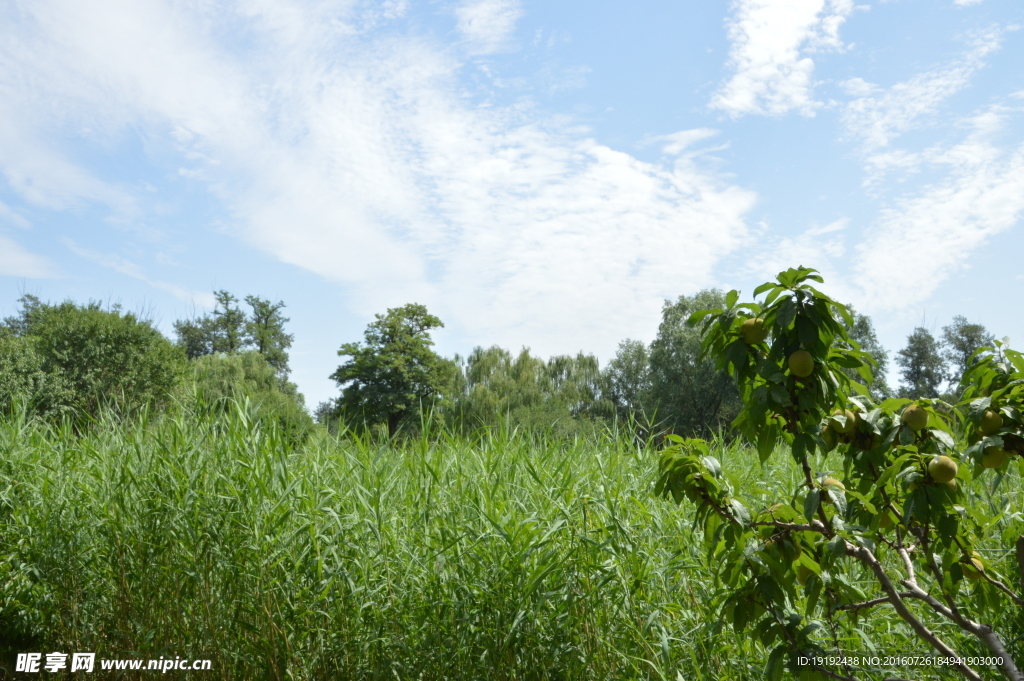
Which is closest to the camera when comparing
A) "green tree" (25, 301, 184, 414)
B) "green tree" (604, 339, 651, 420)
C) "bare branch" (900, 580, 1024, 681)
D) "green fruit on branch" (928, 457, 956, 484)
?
"green fruit on branch" (928, 457, 956, 484)

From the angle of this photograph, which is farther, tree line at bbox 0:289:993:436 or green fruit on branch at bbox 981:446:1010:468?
tree line at bbox 0:289:993:436

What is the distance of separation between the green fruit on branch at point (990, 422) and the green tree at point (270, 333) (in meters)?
42.0

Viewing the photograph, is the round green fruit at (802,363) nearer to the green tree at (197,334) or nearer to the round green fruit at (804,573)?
the round green fruit at (804,573)

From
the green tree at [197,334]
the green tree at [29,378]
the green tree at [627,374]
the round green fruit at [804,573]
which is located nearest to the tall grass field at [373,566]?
the round green fruit at [804,573]

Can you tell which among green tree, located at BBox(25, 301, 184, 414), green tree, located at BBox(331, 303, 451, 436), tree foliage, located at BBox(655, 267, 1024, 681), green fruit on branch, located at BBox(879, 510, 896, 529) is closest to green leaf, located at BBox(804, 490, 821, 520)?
tree foliage, located at BBox(655, 267, 1024, 681)

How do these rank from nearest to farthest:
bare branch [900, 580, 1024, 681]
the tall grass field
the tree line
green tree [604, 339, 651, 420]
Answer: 1. bare branch [900, 580, 1024, 681]
2. the tall grass field
3. the tree line
4. green tree [604, 339, 651, 420]

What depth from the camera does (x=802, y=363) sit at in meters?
1.70

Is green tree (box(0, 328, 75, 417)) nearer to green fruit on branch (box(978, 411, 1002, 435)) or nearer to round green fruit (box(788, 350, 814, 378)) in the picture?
round green fruit (box(788, 350, 814, 378))

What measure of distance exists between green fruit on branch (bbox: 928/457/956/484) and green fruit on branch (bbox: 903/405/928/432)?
0.39 ft

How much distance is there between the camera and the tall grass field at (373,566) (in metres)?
2.80

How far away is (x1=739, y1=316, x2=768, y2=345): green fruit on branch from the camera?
1810 mm

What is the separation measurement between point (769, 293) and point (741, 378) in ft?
0.84
